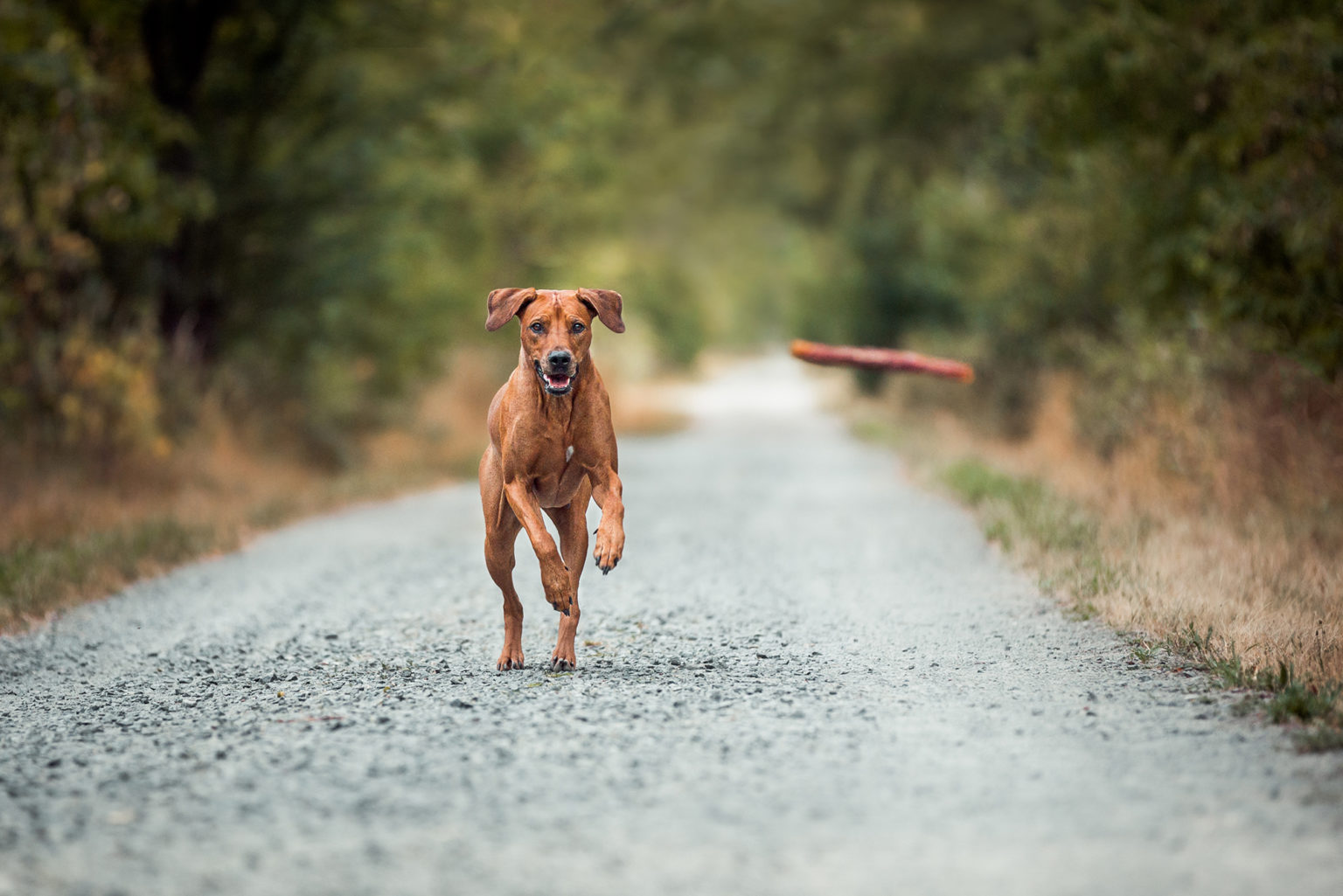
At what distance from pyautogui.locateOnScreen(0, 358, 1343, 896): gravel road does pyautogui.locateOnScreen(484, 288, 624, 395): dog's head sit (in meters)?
1.35

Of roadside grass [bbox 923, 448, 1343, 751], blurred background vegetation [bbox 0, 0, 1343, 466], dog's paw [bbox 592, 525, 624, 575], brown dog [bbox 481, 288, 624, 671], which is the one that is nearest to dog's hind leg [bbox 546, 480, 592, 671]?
brown dog [bbox 481, 288, 624, 671]

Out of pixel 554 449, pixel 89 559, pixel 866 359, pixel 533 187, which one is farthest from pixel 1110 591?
pixel 533 187

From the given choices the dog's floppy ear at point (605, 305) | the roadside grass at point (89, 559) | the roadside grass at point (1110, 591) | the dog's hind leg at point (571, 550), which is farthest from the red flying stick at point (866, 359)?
the roadside grass at point (89, 559)

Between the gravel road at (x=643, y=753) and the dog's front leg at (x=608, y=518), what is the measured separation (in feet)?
1.95

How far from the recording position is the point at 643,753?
4789 mm

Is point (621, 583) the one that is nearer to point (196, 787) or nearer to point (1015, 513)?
point (1015, 513)

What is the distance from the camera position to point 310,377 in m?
17.9

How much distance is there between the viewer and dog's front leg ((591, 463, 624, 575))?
554 cm

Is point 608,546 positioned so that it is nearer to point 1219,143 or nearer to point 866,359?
point 866,359

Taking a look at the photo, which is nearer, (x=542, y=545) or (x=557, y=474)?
(x=542, y=545)

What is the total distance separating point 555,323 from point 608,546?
953 mm

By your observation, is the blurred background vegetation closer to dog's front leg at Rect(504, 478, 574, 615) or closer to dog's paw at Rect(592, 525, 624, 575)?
dog's paw at Rect(592, 525, 624, 575)

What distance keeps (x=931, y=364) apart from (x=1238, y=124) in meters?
3.73

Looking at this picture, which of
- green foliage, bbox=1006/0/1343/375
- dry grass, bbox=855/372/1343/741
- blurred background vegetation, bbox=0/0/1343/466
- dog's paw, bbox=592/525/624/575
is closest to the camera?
dog's paw, bbox=592/525/624/575
